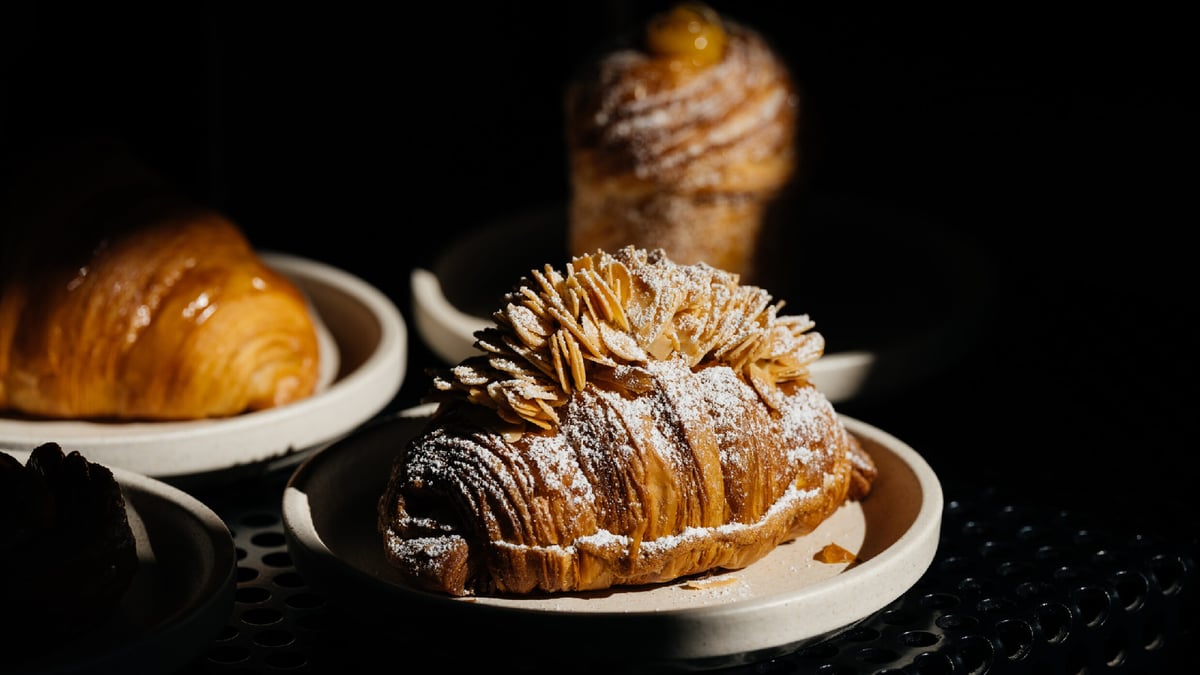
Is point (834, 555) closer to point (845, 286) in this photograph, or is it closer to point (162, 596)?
point (162, 596)

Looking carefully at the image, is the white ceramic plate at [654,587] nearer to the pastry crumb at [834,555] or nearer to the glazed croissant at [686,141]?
the pastry crumb at [834,555]

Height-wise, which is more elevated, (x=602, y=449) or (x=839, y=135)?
(x=602, y=449)

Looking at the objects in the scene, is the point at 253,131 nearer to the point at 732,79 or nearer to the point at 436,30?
the point at 436,30

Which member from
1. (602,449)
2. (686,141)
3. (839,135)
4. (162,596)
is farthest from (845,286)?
(162,596)

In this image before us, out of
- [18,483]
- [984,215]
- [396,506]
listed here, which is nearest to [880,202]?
[984,215]

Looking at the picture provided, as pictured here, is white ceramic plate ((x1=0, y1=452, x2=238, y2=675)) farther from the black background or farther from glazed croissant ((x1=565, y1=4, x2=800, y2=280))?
glazed croissant ((x1=565, y1=4, x2=800, y2=280))
